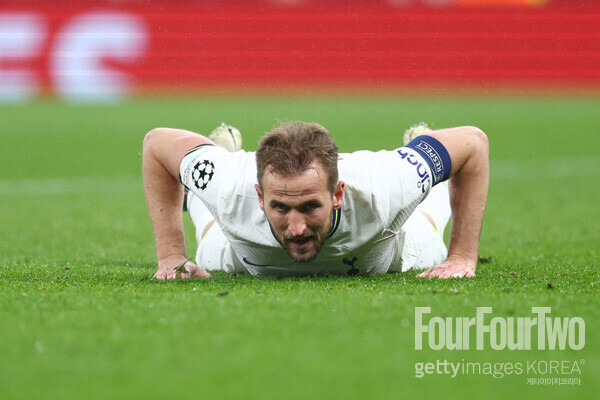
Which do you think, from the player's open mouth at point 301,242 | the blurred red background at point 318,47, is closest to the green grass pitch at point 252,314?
the player's open mouth at point 301,242

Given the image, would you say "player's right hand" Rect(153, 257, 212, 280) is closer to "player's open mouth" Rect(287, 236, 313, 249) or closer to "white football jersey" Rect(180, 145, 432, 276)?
"white football jersey" Rect(180, 145, 432, 276)

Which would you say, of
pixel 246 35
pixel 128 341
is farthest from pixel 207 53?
pixel 128 341

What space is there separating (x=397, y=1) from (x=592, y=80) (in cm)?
412

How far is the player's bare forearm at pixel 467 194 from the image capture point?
15.1 ft

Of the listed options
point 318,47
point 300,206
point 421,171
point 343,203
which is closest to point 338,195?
point 343,203

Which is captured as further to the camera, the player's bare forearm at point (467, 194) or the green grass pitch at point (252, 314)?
the player's bare forearm at point (467, 194)

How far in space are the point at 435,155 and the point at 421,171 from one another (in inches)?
6.6

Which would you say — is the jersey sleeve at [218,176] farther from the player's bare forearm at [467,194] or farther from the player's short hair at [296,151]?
the player's bare forearm at [467,194]

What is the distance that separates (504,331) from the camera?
323 cm

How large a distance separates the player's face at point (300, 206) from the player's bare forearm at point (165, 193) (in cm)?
80

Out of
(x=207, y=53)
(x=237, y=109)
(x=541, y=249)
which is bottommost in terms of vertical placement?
(x=541, y=249)

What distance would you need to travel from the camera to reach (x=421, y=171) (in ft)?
14.2

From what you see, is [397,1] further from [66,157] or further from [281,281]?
[281,281]

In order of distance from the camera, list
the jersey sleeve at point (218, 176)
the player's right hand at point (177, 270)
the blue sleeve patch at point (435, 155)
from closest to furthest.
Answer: the jersey sleeve at point (218, 176), the blue sleeve patch at point (435, 155), the player's right hand at point (177, 270)
